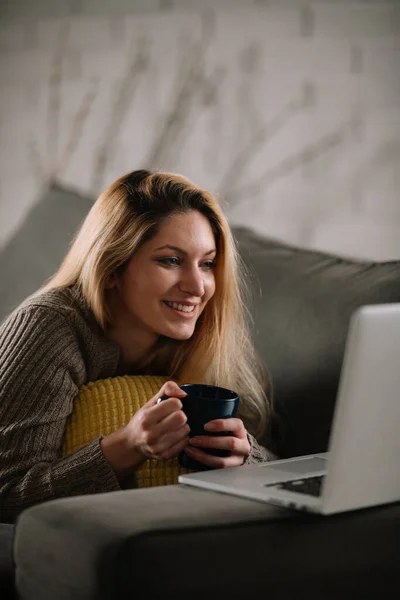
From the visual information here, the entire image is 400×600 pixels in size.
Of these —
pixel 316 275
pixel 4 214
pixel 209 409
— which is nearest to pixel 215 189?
pixel 4 214

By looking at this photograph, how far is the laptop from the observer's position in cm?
95

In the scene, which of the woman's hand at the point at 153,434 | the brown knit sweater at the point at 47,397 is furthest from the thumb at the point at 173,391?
the brown knit sweater at the point at 47,397

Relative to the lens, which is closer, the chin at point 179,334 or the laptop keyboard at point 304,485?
the laptop keyboard at point 304,485

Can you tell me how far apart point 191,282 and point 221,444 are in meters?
0.37

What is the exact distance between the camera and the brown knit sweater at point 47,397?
1.39m

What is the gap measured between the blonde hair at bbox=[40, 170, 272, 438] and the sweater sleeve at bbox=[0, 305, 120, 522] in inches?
4.7

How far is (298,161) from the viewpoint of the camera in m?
2.55

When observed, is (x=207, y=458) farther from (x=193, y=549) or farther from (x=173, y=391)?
(x=193, y=549)

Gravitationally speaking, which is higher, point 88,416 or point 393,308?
point 393,308

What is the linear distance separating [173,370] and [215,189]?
1164mm

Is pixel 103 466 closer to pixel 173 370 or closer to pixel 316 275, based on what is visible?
pixel 173 370

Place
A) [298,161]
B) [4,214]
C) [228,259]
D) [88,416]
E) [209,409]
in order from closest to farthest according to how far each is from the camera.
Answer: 1. [209,409]
2. [88,416]
3. [228,259]
4. [298,161]
5. [4,214]

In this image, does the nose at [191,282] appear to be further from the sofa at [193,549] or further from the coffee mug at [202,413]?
the sofa at [193,549]

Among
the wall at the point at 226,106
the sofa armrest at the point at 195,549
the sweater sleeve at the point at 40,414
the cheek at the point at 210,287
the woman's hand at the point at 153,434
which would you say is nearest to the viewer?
the sofa armrest at the point at 195,549
